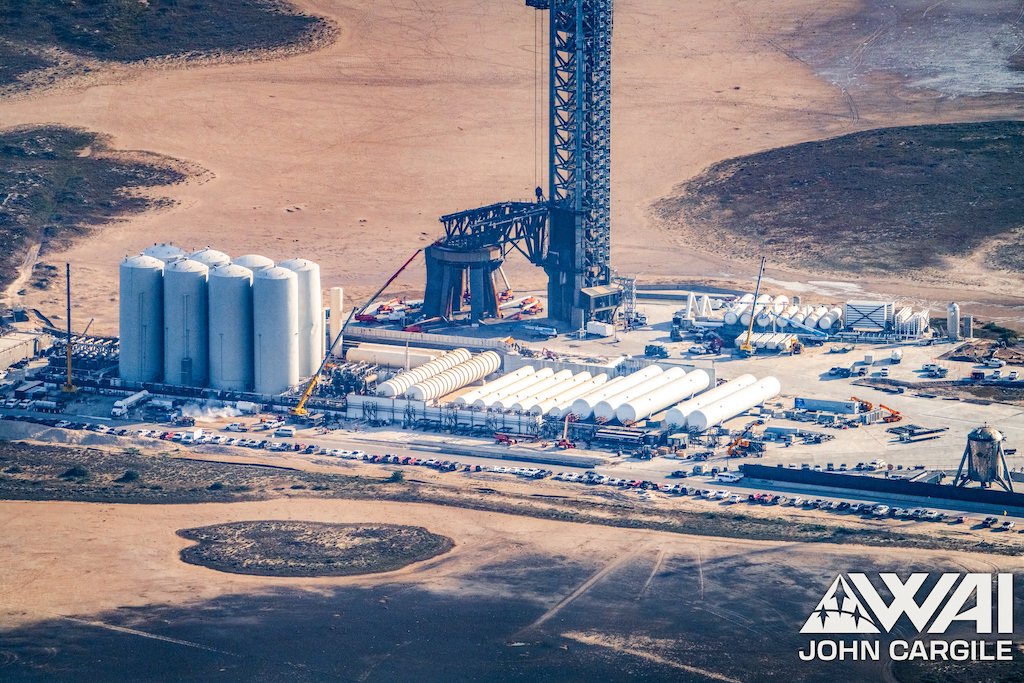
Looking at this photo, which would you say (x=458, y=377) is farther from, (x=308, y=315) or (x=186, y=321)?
(x=186, y=321)

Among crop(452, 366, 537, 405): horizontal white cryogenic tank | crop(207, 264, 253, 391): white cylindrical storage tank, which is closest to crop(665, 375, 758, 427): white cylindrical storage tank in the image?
crop(452, 366, 537, 405): horizontal white cryogenic tank

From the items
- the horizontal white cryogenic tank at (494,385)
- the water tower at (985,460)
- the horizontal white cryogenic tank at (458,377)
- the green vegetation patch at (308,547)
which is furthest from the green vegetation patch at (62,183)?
the water tower at (985,460)

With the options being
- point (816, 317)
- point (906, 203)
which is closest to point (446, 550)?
point (816, 317)

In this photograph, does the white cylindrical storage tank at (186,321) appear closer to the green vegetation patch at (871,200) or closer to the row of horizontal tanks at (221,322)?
the row of horizontal tanks at (221,322)

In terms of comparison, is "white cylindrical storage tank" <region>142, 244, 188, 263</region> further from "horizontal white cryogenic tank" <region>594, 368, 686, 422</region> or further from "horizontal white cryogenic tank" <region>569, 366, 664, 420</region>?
"horizontal white cryogenic tank" <region>594, 368, 686, 422</region>

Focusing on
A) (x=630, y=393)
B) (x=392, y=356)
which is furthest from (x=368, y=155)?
Answer: (x=630, y=393)

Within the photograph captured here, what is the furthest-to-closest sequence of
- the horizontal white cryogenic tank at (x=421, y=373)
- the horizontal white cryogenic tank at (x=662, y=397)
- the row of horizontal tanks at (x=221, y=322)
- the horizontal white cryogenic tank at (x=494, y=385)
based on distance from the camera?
the row of horizontal tanks at (x=221, y=322)
the horizontal white cryogenic tank at (x=421, y=373)
the horizontal white cryogenic tank at (x=494, y=385)
the horizontal white cryogenic tank at (x=662, y=397)
